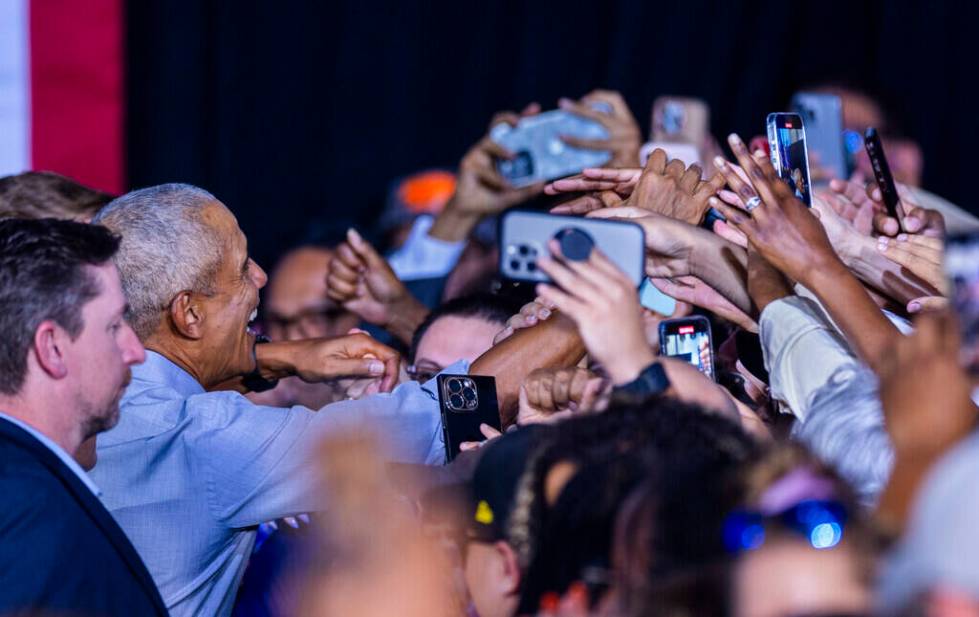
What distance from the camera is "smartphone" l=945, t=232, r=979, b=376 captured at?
1.09 metres

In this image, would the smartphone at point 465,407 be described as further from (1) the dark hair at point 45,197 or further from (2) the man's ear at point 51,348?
(1) the dark hair at point 45,197

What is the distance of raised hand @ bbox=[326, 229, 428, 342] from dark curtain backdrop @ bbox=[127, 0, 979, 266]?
1082mm

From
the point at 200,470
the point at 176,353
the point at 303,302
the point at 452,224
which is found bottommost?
the point at 303,302

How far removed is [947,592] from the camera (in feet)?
2.90

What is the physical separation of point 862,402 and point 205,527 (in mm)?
1014

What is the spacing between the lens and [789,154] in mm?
1951

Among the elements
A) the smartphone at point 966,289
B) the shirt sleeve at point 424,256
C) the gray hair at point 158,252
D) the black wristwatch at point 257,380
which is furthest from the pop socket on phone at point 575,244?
the shirt sleeve at point 424,256

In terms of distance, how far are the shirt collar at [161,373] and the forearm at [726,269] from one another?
83 cm

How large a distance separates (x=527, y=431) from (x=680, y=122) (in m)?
2.40

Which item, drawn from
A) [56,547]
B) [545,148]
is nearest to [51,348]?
[56,547]

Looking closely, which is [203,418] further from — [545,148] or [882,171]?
[545,148]

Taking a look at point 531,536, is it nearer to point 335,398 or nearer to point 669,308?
point 669,308

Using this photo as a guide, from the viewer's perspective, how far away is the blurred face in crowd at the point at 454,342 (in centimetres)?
249

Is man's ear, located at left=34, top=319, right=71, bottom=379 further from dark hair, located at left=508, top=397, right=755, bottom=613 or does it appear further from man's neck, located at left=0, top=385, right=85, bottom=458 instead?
dark hair, located at left=508, top=397, right=755, bottom=613
